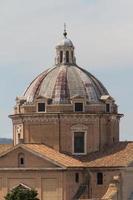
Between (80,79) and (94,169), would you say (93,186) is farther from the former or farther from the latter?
(80,79)

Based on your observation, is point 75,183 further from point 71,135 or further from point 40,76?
point 40,76

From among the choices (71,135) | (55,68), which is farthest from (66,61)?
(71,135)

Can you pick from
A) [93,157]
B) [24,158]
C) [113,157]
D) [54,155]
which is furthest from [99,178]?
[24,158]

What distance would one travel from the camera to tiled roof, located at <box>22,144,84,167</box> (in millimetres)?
66938

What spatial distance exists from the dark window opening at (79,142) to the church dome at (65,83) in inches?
91.7

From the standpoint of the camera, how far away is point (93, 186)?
2672 inches

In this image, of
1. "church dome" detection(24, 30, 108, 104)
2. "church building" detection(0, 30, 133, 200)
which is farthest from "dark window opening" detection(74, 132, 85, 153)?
"church dome" detection(24, 30, 108, 104)

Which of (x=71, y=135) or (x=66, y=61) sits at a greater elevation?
(x=66, y=61)

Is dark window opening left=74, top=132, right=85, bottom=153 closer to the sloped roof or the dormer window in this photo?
the dormer window

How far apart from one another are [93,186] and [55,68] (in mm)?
9498

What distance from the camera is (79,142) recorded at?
232 ft

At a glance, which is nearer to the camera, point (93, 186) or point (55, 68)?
point (93, 186)

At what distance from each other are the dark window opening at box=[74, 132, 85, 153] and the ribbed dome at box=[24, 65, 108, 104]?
7.80ft

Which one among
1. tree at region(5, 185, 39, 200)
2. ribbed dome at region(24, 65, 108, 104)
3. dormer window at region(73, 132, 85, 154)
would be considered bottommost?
tree at region(5, 185, 39, 200)
